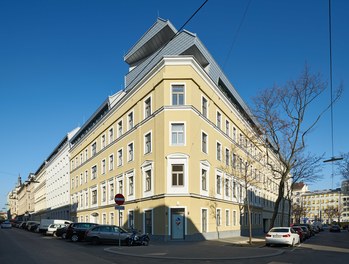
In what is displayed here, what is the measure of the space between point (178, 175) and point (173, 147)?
233 cm

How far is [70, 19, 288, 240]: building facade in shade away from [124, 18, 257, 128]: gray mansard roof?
0.36ft

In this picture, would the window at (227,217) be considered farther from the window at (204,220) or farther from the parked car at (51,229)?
the parked car at (51,229)

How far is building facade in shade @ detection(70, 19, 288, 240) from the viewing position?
3341 centimetres

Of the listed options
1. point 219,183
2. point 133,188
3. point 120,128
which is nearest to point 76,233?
point 133,188

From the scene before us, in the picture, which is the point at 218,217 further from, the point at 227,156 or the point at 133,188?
the point at 133,188

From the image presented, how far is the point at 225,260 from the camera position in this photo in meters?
18.6

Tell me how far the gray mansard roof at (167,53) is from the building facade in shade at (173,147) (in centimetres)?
11

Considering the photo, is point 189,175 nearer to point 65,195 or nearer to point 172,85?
point 172,85

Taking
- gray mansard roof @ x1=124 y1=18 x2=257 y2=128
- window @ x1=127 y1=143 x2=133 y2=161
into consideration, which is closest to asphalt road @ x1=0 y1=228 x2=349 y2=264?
window @ x1=127 y1=143 x2=133 y2=161

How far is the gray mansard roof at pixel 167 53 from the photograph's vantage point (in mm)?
39969

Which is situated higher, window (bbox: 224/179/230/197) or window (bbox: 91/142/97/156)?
window (bbox: 91/142/97/156)

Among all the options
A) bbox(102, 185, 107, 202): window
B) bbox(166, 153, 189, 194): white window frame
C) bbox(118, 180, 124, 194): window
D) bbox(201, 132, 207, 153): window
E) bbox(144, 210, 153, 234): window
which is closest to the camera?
bbox(166, 153, 189, 194): white window frame

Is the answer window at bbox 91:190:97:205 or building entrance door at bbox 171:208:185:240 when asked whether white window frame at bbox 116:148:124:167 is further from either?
building entrance door at bbox 171:208:185:240

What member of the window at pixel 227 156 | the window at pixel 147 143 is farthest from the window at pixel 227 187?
the window at pixel 147 143
